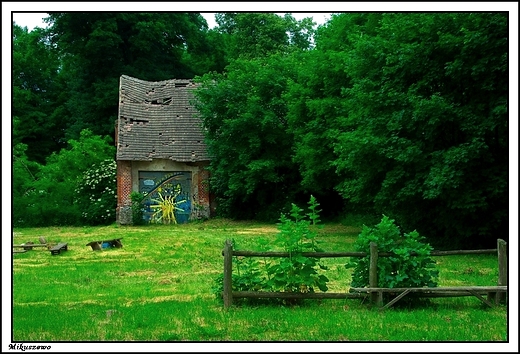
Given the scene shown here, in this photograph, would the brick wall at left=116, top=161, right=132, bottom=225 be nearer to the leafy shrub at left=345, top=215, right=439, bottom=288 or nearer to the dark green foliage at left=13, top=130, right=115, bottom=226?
the dark green foliage at left=13, top=130, right=115, bottom=226

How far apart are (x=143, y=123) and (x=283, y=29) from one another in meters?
19.0

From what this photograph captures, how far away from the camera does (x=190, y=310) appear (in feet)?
33.4

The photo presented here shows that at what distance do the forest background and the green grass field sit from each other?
104 inches

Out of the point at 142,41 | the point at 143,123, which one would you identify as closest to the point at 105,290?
the point at 143,123

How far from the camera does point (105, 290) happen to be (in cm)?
1248

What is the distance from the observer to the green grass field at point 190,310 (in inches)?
339

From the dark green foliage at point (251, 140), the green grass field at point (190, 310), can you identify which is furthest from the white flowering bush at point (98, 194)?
the green grass field at point (190, 310)

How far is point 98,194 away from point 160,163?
158 inches

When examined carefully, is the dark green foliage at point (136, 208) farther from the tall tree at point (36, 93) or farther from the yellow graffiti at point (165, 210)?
the tall tree at point (36, 93)

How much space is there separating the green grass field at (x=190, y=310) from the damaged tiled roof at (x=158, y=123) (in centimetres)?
1378

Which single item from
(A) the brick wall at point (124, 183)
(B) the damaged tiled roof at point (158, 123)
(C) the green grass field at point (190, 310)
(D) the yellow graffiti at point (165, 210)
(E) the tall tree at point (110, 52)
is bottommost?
(C) the green grass field at point (190, 310)

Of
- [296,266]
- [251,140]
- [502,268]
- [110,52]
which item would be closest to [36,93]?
[110,52]

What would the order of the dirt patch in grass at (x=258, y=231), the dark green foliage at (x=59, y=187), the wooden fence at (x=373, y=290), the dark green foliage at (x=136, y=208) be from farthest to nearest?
the dark green foliage at (x=59, y=187) → the dark green foliage at (x=136, y=208) → the dirt patch in grass at (x=258, y=231) → the wooden fence at (x=373, y=290)

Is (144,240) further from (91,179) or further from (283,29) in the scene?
(283,29)
